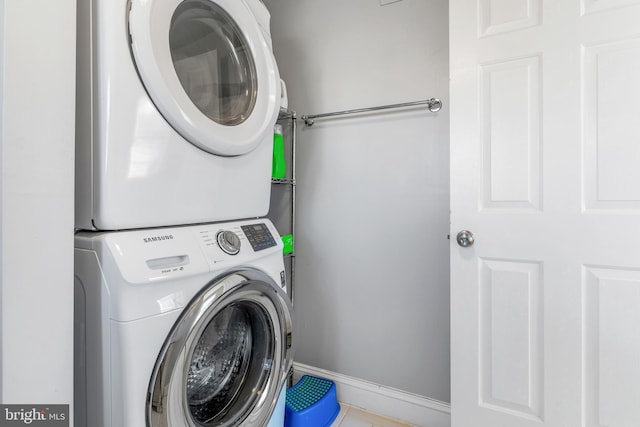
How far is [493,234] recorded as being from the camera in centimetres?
114

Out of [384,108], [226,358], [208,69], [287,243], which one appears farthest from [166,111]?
[384,108]

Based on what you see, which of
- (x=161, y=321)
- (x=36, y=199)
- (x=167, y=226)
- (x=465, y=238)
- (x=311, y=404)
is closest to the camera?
(x=36, y=199)

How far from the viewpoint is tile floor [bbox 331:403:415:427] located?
146 centimetres

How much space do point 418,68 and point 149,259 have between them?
4.61 feet

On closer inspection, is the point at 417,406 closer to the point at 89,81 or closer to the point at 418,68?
the point at 418,68

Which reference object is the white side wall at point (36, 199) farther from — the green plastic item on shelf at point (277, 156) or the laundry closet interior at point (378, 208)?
the green plastic item on shelf at point (277, 156)

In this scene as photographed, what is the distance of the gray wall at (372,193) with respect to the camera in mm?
1433

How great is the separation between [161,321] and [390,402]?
4.20 ft

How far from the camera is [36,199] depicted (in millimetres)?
533

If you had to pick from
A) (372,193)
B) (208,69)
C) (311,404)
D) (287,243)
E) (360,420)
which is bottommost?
(360,420)

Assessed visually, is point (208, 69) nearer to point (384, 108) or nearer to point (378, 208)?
point (384, 108)

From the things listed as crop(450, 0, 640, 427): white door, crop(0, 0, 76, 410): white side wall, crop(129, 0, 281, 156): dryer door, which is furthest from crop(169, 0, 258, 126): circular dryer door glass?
crop(450, 0, 640, 427): white door

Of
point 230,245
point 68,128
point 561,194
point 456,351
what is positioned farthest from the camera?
point 456,351

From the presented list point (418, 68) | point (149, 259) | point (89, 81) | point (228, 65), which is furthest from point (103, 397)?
point (418, 68)
